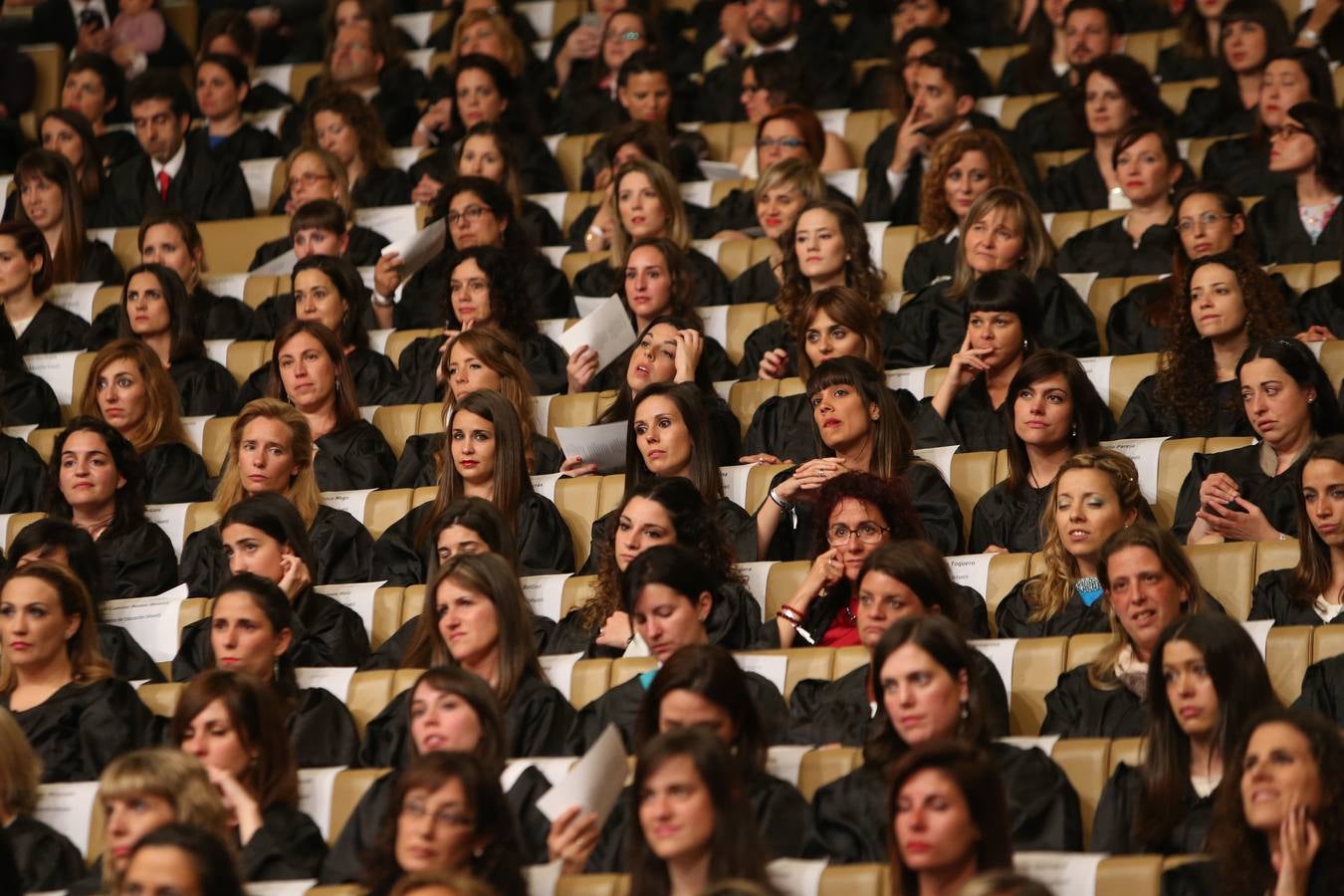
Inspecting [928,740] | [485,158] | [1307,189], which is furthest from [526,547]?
[1307,189]

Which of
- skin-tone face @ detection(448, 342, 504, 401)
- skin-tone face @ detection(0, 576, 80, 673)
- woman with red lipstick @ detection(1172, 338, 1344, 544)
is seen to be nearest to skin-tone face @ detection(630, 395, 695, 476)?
skin-tone face @ detection(448, 342, 504, 401)

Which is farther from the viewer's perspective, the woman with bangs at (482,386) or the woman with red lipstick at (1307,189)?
the woman with red lipstick at (1307,189)

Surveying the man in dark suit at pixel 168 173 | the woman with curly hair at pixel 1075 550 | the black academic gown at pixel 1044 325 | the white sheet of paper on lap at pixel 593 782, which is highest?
the man in dark suit at pixel 168 173

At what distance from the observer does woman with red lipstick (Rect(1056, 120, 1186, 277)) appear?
6.04 metres

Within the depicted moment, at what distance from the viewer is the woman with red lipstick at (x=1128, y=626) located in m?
4.04

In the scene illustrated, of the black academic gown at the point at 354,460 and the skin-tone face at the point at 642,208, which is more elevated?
the skin-tone face at the point at 642,208

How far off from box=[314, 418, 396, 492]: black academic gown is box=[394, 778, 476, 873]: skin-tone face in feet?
7.10

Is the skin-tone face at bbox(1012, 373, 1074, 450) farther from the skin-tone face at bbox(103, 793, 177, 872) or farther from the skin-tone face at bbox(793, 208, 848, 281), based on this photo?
the skin-tone face at bbox(103, 793, 177, 872)

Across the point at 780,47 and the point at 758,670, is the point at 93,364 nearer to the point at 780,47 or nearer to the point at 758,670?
the point at 758,670

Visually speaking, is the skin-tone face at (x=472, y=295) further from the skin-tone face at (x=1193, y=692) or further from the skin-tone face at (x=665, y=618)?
the skin-tone face at (x=1193, y=692)

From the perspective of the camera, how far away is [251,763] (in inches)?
157

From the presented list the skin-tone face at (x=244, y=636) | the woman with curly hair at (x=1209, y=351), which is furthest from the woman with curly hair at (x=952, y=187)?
the skin-tone face at (x=244, y=636)

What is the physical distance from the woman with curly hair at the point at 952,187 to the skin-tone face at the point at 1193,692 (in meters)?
2.52

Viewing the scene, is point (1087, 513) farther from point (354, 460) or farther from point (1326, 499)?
point (354, 460)
